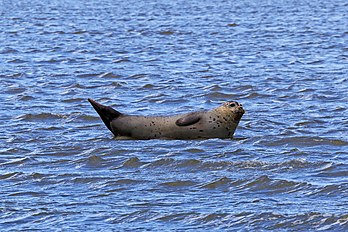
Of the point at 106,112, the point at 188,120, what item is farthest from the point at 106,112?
the point at 188,120

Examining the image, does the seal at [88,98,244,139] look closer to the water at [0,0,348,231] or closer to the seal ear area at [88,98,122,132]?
the seal ear area at [88,98,122,132]

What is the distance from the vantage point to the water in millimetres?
8797

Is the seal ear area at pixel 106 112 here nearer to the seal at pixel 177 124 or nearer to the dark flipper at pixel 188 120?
the seal at pixel 177 124

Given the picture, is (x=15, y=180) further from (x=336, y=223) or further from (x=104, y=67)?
(x=104, y=67)

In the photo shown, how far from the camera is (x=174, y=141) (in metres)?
12.1

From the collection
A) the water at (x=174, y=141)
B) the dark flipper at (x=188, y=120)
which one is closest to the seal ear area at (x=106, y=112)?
the water at (x=174, y=141)

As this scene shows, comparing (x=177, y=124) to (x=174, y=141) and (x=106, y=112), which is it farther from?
(x=106, y=112)

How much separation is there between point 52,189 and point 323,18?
25.6 metres

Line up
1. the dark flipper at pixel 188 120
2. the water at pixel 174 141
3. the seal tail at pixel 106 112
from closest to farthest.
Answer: the water at pixel 174 141
the dark flipper at pixel 188 120
the seal tail at pixel 106 112

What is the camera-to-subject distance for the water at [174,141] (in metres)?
8.80

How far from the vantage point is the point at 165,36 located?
2797 cm

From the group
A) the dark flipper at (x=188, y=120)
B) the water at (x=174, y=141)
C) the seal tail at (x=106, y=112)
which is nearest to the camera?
the water at (x=174, y=141)

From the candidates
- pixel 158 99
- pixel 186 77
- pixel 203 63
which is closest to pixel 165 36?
pixel 203 63

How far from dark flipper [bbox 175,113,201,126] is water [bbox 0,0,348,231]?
0.34 meters
